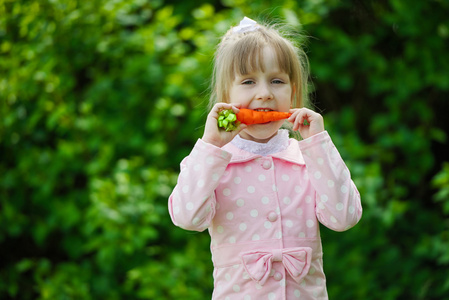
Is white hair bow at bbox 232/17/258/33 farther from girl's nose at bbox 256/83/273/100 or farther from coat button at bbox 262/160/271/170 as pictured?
coat button at bbox 262/160/271/170

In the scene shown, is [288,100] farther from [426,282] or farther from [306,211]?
[426,282]

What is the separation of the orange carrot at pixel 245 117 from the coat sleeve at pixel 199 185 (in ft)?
0.27

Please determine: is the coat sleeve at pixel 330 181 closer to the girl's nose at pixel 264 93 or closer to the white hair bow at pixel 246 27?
the girl's nose at pixel 264 93

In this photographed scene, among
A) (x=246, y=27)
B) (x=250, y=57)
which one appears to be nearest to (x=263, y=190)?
(x=250, y=57)

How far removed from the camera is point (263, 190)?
1740 millimetres

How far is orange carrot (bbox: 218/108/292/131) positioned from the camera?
67.1 inches

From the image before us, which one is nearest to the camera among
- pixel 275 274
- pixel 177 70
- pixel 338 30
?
pixel 275 274

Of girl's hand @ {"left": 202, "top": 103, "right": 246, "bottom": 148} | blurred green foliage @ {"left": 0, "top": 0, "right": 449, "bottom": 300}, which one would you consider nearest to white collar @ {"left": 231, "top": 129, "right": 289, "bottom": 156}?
girl's hand @ {"left": 202, "top": 103, "right": 246, "bottom": 148}

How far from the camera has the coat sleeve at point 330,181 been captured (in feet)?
5.46

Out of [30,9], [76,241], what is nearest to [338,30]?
[30,9]

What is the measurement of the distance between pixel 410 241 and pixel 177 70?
5.88 feet

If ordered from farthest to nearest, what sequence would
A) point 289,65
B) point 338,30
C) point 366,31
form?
1. point 366,31
2. point 338,30
3. point 289,65

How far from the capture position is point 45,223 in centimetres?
380

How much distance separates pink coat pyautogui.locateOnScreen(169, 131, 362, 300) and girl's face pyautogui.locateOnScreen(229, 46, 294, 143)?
98 millimetres
